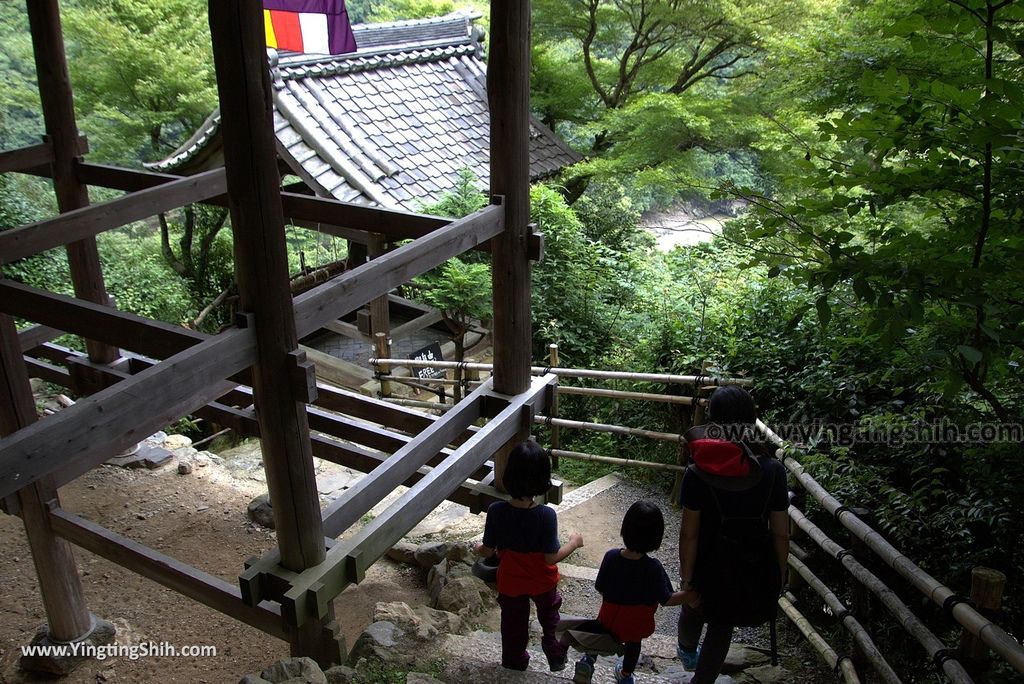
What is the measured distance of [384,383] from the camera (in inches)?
325

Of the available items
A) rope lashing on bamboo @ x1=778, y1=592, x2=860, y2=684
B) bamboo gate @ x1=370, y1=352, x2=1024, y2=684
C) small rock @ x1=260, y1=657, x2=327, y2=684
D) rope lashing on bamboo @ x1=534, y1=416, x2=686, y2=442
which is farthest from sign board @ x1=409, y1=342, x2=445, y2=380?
small rock @ x1=260, y1=657, x2=327, y2=684

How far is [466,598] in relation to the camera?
470 cm

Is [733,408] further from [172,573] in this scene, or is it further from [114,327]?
[172,573]

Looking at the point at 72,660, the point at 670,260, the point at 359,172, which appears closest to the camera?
the point at 72,660

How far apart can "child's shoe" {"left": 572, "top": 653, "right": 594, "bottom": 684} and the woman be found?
54 centimetres

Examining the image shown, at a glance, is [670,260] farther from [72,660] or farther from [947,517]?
[72,660]

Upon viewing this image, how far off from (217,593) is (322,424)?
4.41 ft

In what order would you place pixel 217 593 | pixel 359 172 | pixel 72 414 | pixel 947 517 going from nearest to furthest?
pixel 72 414 < pixel 947 517 < pixel 217 593 < pixel 359 172

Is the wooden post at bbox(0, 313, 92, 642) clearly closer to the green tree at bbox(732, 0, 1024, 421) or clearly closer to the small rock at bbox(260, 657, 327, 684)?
the small rock at bbox(260, 657, 327, 684)

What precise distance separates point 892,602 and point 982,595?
1.98 feet

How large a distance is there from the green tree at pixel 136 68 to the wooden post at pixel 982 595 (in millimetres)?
12449

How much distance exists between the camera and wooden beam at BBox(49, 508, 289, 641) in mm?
3631

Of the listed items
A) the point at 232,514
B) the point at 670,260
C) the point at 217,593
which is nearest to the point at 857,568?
the point at 217,593

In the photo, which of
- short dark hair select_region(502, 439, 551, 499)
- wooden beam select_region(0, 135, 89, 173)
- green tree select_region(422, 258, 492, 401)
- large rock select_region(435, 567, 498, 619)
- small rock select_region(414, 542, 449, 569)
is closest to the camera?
short dark hair select_region(502, 439, 551, 499)
